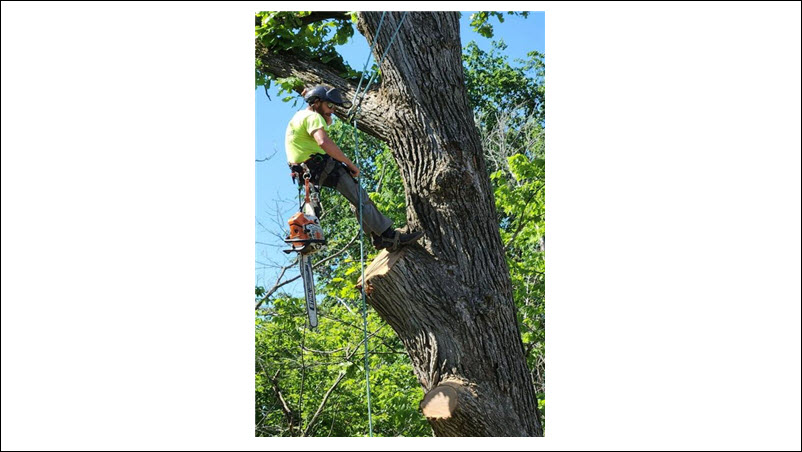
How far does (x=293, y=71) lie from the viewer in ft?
18.3

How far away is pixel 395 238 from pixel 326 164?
1.89 feet

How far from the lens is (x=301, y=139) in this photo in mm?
4660

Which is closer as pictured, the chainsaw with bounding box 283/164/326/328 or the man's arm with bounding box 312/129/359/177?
the chainsaw with bounding box 283/164/326/328

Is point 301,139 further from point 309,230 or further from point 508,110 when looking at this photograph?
point 508,110

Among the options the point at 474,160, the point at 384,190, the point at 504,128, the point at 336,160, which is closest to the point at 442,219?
the point at 474,160

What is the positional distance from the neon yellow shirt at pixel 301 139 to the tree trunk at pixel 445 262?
18.9 inches

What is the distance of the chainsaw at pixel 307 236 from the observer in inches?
173

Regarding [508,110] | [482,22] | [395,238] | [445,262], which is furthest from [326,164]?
[508,110]

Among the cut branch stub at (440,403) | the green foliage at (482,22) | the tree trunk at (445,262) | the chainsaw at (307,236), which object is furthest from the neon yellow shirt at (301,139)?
the green foliage at (482,22)

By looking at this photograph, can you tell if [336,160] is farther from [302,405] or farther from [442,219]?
[302,405]

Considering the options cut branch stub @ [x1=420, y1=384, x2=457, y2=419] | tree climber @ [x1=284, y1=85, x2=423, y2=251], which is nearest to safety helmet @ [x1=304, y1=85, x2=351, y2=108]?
tree climber @ [x1=284, y1=85, x2=423, y2=251]

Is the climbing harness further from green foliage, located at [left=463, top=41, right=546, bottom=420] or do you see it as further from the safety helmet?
green foliage, located at [left=463, top=41, right=546, bottom=420]

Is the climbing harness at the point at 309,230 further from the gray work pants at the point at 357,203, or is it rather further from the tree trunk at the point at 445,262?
the tree trunk at the point at 445,262

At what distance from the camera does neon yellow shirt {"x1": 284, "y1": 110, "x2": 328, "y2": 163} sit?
462 centimetres
